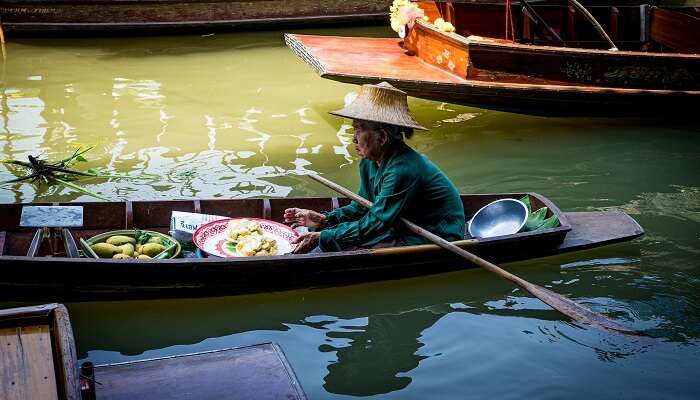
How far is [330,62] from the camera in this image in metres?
7.71

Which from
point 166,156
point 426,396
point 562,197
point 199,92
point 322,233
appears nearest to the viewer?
point 426,396

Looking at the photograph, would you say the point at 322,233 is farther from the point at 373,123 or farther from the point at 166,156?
the point at 166,156

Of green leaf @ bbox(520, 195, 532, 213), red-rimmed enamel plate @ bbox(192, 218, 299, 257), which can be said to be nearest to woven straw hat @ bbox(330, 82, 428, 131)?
red-rimmed enamel plate @ bbox(192, 218, 299, 257)

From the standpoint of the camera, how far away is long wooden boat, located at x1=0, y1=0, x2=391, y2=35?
11484 mm

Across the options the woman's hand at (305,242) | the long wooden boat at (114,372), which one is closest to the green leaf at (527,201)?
the woman's hand at (305,242)

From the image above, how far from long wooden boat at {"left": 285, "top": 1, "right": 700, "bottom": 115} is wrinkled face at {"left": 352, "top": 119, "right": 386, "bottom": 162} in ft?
8.97

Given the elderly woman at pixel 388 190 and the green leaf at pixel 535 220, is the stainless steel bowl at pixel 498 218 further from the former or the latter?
the elderly woman at pixel 388 190

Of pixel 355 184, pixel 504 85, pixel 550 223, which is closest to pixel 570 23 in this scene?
pixel 504 85

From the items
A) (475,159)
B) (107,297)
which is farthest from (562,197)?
(107,297)

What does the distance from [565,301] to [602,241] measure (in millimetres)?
815

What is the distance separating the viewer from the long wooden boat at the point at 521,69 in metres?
7.55

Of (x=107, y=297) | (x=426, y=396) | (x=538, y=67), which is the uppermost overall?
(x=538, y=67)

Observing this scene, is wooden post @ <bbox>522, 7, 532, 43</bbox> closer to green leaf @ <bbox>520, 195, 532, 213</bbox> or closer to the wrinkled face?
green leaf @ <bbox>520, 195, 532, 213</bbox>

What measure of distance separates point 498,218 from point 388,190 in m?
1.04
